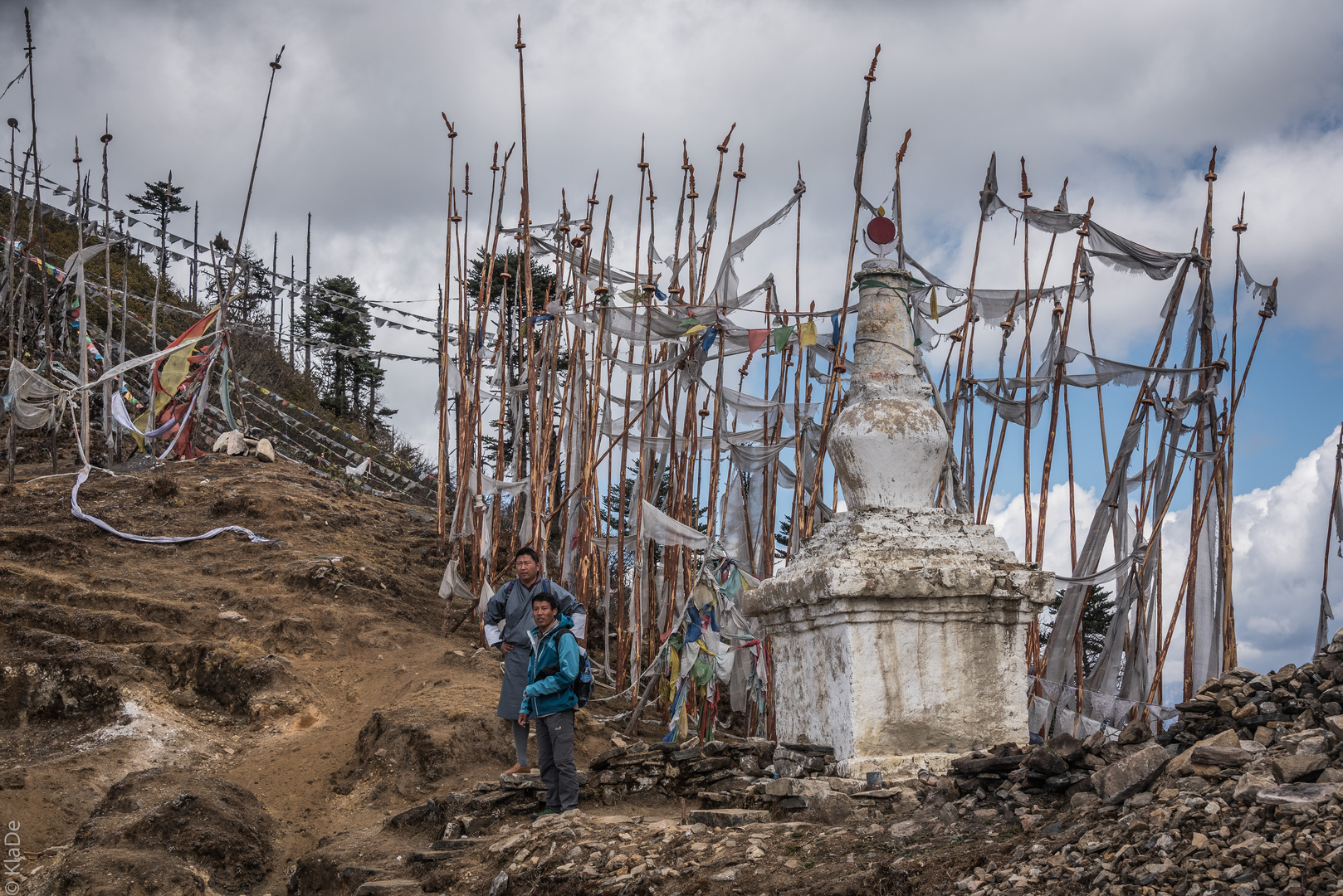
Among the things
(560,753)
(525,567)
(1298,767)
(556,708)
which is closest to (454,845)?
(560,753)

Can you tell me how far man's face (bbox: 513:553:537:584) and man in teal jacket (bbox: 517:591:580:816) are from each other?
0.75m

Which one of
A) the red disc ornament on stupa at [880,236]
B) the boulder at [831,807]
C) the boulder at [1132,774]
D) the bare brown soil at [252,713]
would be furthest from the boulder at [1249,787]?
the red disc ornament on stupa at [880,236]

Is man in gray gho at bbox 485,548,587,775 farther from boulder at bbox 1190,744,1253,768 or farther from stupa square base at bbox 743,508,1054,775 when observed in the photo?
boulder at bbox 1190,744,1253,768

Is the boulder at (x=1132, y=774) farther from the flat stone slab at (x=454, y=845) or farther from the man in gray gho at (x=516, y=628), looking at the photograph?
the man in gray gho at (x=516, y=628)

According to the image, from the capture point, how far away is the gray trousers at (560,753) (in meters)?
5.05

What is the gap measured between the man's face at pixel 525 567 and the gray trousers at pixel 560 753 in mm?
1039

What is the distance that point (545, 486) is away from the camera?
9.33 m

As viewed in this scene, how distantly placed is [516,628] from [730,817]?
220 centimetres

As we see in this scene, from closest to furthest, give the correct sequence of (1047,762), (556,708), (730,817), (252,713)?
(1047,762) < (730,817) < (556,708) < (252,713)

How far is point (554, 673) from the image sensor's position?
16.7ft

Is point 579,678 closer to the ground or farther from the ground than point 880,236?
closer to the ground

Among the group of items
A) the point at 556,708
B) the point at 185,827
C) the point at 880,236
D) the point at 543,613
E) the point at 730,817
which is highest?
the point at 880,236

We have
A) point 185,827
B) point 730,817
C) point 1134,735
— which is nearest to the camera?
point 1134,735
